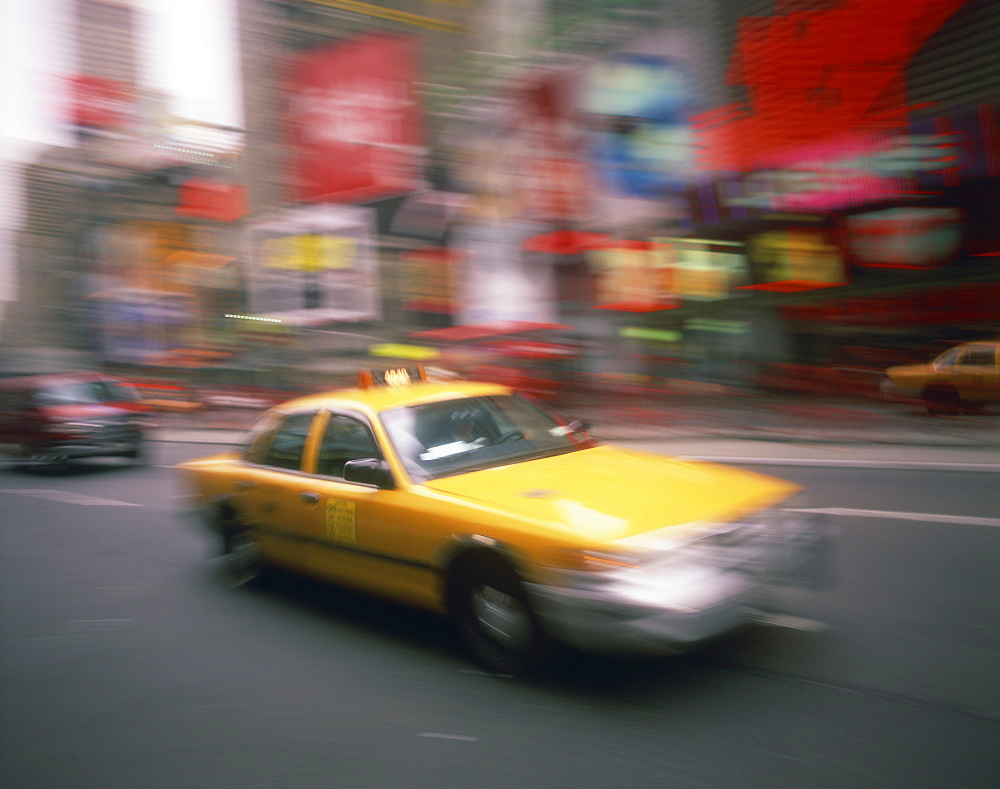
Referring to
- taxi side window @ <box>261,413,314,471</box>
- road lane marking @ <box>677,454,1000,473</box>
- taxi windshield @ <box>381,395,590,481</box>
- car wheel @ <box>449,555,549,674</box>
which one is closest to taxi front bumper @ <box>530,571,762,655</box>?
car wheel @ <box>449,555,549,674</box>

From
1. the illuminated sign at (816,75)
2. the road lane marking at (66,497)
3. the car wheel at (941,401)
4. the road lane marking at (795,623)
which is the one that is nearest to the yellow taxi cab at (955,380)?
the car wheel at (941,401)

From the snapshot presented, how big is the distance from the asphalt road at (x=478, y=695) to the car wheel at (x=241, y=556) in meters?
0.13

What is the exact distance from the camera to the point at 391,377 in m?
5.97

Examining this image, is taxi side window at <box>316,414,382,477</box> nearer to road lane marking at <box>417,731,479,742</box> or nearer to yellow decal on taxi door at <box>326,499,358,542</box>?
yellow decal on taxi door at <box>326,499,358,542</box>

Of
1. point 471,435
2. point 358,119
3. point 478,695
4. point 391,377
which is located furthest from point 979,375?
point 358,119

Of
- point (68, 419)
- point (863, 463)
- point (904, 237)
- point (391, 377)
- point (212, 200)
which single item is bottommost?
point (863, 463)

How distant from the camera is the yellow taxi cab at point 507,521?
3.77 m

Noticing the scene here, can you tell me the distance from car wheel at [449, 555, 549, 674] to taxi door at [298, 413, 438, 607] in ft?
0.62

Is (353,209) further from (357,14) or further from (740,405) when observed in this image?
(740,405)

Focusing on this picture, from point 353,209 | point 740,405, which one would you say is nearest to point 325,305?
point 353,209

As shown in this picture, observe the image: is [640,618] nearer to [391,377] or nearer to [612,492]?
[612,492]

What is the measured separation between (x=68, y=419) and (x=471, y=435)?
34.2 ft

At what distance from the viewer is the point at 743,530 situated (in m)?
4.12

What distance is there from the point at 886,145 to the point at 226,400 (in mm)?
17457
